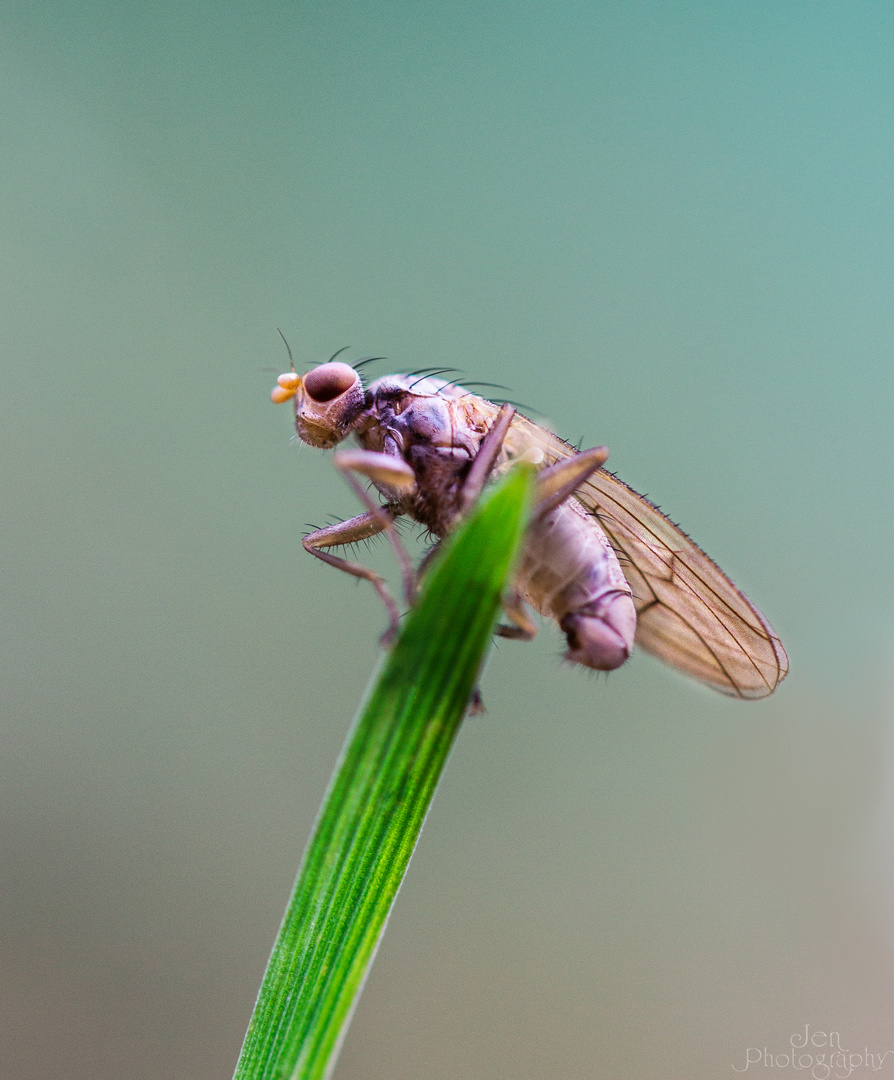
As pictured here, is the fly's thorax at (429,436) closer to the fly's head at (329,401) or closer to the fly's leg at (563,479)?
the fly's head at (329,401)

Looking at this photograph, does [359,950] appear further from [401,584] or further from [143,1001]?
[143,1001]

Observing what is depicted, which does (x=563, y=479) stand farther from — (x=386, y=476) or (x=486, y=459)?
(x=386, y=476)

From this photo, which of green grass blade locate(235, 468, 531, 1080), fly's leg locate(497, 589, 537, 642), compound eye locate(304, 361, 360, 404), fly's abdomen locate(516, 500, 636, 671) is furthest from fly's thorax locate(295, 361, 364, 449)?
green grass blade locate(235, 468, 531, 1080)

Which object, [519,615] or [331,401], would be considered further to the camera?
[331,401]

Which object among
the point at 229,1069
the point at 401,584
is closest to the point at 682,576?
the point at 401,584

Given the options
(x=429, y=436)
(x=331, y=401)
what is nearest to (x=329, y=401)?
(x=331, y=401)

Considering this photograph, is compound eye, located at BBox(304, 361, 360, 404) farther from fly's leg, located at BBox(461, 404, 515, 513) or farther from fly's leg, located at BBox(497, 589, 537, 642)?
fly's leg, located at BBox(497, 589, 537, 642)
